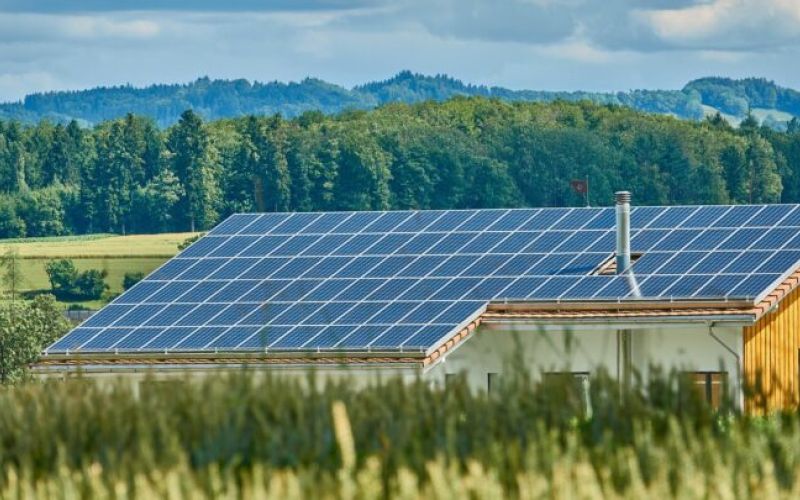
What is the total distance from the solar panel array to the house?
55 mm

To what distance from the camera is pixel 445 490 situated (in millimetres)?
13906

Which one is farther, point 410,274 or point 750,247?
point 410,274

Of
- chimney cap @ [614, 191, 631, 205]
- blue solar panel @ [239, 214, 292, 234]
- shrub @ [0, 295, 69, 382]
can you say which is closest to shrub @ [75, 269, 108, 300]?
shrub @ [0, 295, 69, 382]

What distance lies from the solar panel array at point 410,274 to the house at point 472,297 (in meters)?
0.05

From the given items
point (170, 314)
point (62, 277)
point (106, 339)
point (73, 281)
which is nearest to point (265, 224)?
point (170, 314)

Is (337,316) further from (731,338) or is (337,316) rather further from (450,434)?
(450,434)

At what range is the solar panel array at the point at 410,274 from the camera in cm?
3978

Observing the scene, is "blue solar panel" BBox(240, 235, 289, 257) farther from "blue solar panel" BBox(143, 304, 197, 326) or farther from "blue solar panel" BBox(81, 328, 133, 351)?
"blue solar panel" BBox(81, 328, 133, 351)

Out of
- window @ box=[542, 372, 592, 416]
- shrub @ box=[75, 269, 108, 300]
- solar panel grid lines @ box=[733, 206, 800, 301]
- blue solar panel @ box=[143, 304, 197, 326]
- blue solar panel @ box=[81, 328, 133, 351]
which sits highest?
shrub @ box=[75, 269, 108, 300]

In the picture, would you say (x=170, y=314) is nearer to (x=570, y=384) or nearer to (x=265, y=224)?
(x=265, y=224)

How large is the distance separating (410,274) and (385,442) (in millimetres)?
27292

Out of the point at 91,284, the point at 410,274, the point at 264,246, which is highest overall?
the point at 91,284

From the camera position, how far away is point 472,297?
41000mm

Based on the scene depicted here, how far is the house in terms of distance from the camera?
38281mm
